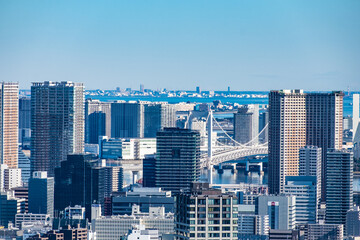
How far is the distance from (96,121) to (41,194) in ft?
87.2

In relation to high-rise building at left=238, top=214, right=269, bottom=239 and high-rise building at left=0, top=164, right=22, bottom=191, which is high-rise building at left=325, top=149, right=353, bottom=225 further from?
high-rise building at left=0, top=164, right=22, bottom=191

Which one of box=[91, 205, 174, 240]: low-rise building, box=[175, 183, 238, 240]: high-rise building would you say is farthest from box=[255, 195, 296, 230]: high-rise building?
box=[175, 183, 238, 240]: high-rise building

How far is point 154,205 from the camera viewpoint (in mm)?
24719

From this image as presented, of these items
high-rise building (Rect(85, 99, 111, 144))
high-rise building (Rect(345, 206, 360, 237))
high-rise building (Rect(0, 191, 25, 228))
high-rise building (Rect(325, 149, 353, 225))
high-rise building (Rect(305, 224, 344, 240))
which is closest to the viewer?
high-rise building (Rect(305, 224, 344, 240))

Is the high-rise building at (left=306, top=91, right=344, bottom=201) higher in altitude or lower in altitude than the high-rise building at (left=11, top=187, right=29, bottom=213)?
higher

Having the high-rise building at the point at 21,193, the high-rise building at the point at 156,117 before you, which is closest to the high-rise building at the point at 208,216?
the high-rise building at the point at 21,193

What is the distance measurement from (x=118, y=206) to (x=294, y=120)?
8.48 m

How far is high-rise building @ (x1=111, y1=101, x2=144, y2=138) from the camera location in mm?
54938

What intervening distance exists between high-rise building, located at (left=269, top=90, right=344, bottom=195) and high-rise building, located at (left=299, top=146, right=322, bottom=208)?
2.74ft

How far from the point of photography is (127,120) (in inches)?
2218

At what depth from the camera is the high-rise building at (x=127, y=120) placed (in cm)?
5494

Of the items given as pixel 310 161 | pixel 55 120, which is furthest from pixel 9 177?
pixel 310 161

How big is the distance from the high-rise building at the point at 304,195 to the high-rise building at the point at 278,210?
0.50 ft

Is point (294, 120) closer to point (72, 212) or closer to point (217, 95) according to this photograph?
point (72, 212)
